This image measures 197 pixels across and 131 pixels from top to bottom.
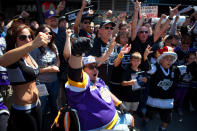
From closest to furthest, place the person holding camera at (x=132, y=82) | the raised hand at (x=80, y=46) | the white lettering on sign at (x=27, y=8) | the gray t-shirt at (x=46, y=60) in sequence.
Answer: the raised hand at (x=80, y=46) < the gray t-shirt at (x=46, y=60) < the person holding camera at (x=132, y=82) < the white lettering on sign at (x=27, y=8)

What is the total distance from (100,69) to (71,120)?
4.61 ft

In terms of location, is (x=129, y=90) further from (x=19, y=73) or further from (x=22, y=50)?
(x=22, y=50)

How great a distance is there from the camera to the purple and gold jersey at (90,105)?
1.61 metres

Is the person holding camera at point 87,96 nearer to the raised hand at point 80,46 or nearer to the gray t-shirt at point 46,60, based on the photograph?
the raised hand at point 80,46

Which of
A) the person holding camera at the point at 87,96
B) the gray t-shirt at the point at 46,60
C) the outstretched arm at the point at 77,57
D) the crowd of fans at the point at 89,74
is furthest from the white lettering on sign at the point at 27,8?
the outstretched arm at the point at 77,57

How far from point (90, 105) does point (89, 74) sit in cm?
35

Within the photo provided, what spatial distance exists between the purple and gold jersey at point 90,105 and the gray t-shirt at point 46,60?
1.14 metres

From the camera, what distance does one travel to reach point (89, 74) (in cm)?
191

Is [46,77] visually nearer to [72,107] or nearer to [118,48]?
[72,107]

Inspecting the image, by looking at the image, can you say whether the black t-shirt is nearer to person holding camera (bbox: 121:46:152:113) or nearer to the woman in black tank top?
person holding camera (bbox: 121:46:152:113)

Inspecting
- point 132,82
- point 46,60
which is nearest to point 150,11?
point 132,82

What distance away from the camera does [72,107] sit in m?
1.74

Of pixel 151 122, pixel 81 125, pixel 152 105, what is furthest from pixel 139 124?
pixel 81 125

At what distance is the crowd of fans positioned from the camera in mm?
1705
